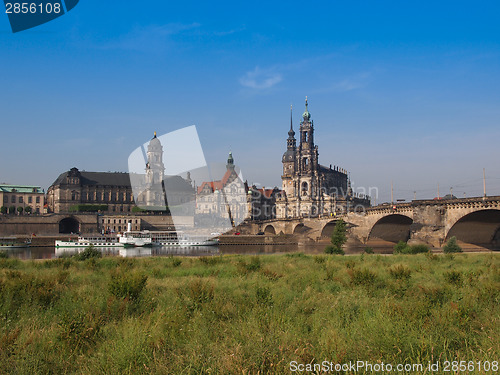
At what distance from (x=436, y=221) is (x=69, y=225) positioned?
9020 centimetres

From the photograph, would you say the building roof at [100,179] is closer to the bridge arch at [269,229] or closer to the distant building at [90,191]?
the distant building at [90,191]

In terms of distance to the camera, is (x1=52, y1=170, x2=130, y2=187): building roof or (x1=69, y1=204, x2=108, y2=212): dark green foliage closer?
(x1=69, y1=204, x2=108, y2=212): dark green foliage

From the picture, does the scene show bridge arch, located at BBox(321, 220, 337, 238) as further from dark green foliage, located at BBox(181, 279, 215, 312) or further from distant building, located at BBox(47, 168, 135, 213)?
dark green foliage, located at BBox(181, 279, 215, 312)

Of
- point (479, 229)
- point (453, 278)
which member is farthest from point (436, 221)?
point (453, 278)

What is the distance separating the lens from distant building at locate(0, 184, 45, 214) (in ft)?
367

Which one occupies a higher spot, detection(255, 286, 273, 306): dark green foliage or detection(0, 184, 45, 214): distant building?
detection(0, 184, 45, 214): distant building

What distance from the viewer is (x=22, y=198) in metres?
114

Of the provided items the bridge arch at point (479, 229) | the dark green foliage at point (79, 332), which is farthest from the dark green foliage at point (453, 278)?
the bridge arch at point (479, 229)

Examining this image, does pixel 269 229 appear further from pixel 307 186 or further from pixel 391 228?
pixel 391 228

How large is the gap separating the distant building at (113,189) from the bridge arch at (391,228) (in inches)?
2715

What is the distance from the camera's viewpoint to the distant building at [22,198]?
111750mm

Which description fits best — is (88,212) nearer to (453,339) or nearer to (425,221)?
(425,221)

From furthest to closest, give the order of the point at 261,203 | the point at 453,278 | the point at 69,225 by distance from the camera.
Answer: the point at 261,203 → the point at 69,225 → the point at 453,278

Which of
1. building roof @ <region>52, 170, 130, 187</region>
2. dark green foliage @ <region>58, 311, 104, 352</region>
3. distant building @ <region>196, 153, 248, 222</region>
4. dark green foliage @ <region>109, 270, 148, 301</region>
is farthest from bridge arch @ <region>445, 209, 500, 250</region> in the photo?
building roof @ <region>52, 170, 130, 187</region>
